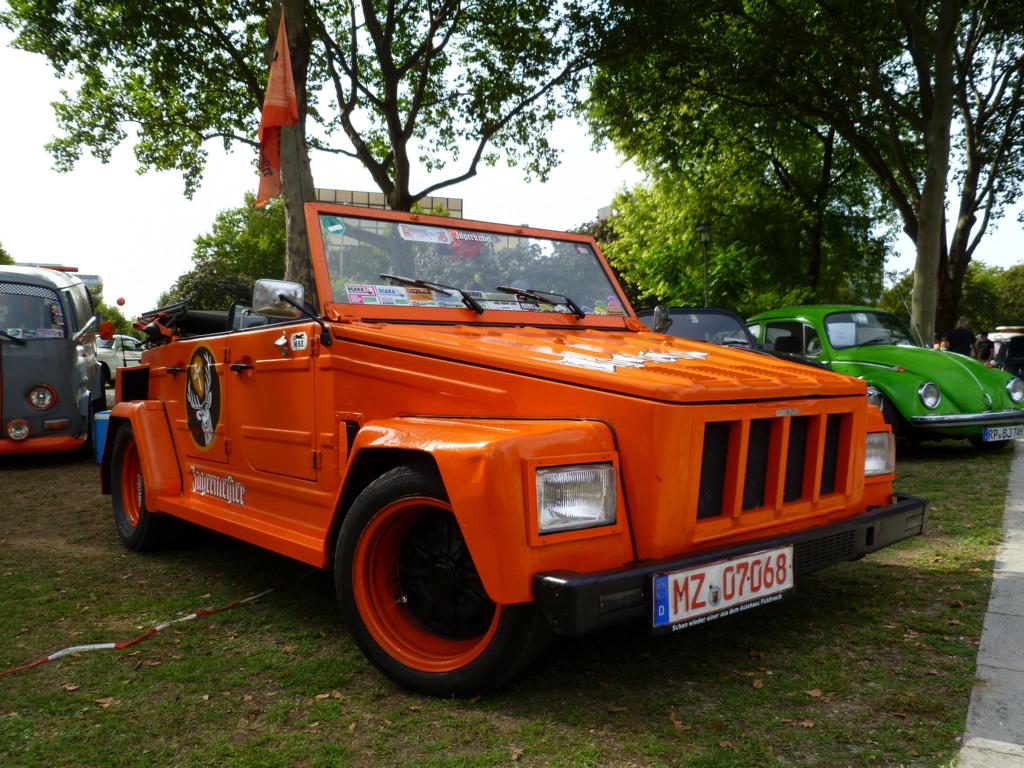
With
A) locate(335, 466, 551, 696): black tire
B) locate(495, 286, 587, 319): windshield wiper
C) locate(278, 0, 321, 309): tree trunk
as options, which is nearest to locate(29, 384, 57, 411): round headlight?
locate(278, 0, 321, 309): tree trunk

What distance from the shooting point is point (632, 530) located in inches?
104

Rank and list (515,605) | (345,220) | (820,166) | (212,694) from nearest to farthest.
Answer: (515,605) < (212,694) < (345,220) < (820,166)

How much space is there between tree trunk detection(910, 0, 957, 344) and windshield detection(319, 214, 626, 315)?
11.4m

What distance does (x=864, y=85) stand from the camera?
14836 millimetres

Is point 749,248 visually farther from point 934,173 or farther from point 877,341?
point 877,341

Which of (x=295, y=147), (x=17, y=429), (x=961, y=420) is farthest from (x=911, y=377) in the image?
(x=17, y=429)

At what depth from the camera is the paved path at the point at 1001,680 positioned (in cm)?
237

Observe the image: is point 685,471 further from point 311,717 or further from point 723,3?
point 723,3

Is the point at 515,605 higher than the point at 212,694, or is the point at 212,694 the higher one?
the point at 515,605

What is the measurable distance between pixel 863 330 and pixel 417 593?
7809 millimetres

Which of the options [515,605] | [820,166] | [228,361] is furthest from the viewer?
[820,166]

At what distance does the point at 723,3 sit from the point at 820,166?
10.0 meters

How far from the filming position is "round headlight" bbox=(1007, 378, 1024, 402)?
8.70m

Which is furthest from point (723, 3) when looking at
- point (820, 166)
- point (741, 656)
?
point (741, 656)
